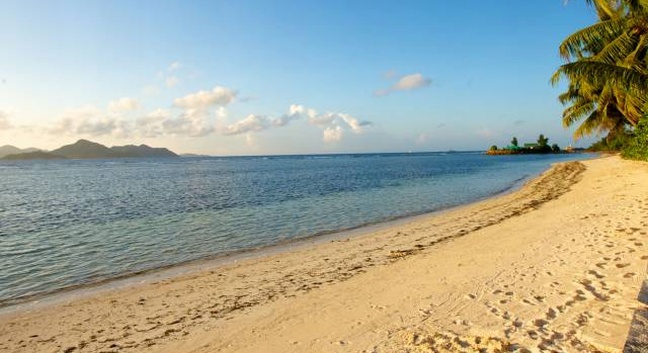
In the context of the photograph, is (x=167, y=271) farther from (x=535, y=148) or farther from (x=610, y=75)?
(x=535, y=148)

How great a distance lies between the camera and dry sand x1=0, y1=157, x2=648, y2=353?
220 inches

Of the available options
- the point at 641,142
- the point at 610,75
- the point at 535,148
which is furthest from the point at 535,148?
the point at 610,75

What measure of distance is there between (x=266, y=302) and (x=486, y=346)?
4.27m

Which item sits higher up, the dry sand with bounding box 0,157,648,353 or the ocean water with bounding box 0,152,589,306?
the dry sand with bounding box 0,157,648,353

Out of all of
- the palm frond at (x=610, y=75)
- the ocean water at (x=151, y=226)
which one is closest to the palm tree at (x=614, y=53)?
the palm frond at (x=610, y=75)

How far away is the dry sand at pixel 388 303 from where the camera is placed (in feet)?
18.3

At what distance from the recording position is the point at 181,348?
598cm

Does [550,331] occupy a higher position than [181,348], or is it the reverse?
[550,331]

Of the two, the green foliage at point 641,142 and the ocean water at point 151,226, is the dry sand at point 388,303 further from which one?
the green foliage at point 641,142

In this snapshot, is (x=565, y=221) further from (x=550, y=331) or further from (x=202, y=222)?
(x=202, y=222)

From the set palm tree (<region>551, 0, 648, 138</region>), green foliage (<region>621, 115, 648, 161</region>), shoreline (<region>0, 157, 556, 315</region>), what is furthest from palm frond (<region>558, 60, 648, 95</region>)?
green foliage (<region>621, 115, 648, 161</region>)

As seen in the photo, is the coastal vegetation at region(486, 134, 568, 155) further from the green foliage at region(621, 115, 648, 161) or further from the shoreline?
the shoreline

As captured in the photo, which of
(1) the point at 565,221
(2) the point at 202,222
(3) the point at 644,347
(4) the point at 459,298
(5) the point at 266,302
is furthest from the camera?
(2) the point at 202,222

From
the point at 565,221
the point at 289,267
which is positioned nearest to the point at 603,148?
the point at 565,221
